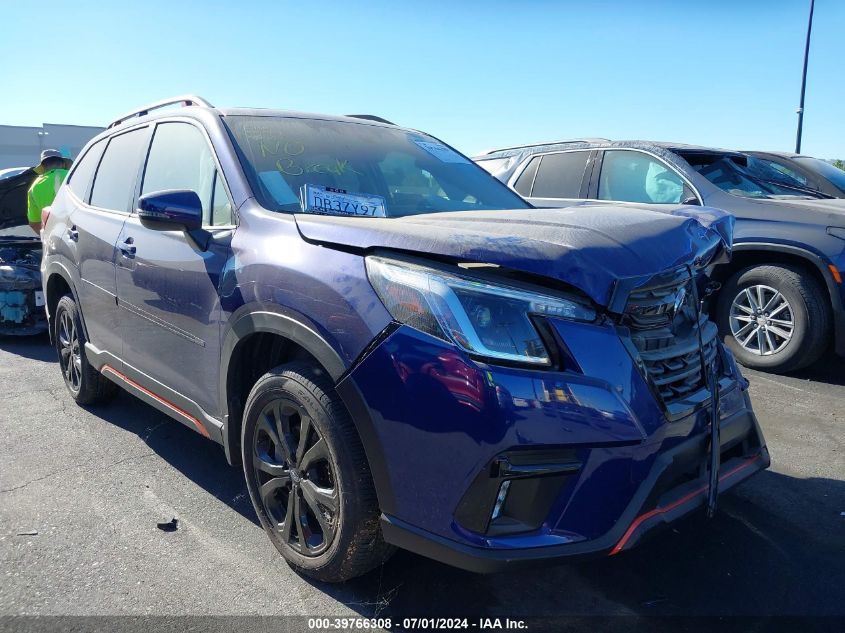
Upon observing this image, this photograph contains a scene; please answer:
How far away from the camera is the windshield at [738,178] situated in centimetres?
565

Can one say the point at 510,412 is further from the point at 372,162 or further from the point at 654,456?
the point at 372,162

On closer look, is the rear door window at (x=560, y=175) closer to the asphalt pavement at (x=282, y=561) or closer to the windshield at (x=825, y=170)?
the windshield at (x=825, y=170)

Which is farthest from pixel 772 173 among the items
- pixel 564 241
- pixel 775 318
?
pixel 564 241

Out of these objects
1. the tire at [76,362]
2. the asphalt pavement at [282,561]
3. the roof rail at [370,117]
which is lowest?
the asphalt pavement at [282,561]

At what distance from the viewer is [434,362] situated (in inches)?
76.8

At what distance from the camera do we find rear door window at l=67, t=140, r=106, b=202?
4.45m

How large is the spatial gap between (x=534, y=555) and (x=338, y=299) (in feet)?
3.23

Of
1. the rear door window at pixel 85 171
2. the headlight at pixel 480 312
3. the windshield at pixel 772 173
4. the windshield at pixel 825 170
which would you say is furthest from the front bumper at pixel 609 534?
the windshield at pixel 825 170

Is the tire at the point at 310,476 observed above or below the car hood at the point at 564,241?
below

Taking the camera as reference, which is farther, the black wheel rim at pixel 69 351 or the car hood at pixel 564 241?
the black wheel rim at pixel 69 351

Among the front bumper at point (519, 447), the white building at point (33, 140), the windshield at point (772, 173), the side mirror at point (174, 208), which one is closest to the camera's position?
the front bumper at point (519, 447)

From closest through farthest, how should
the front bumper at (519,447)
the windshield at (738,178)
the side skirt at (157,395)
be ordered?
1. the front bumper at (519,447)
2. the side skirt at (157,395)
3. the windshield at (738,178)

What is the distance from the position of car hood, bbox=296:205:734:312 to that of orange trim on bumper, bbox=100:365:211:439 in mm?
1122

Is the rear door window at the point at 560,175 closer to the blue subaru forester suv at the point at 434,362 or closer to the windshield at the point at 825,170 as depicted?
the windshield at the point at 825,170
